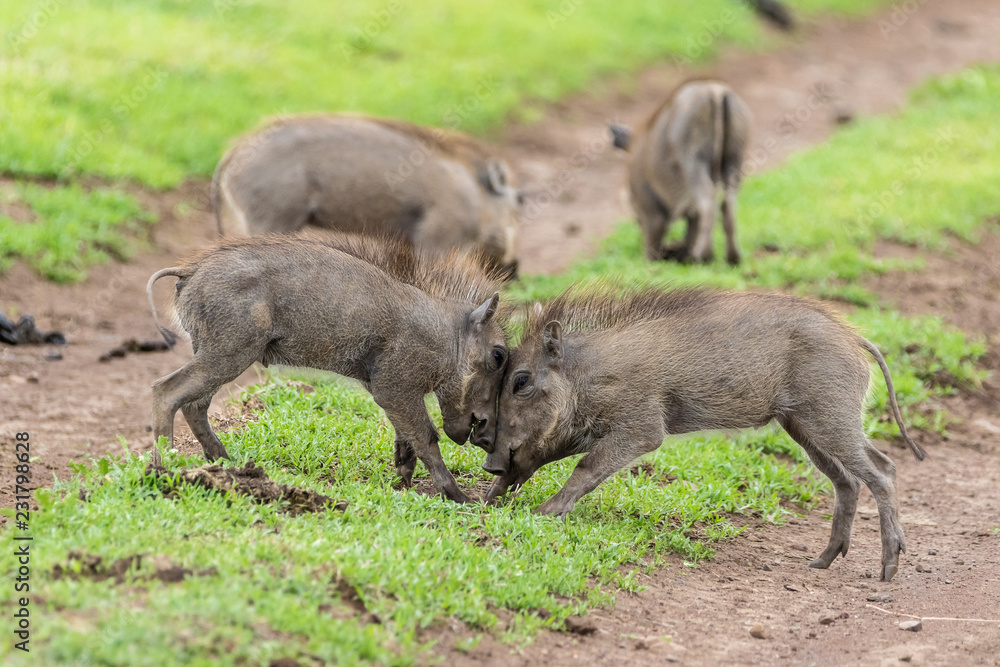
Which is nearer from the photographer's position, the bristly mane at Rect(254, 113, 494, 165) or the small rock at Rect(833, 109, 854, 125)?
the bristly mane at Rect(254, 113, 494, 165)

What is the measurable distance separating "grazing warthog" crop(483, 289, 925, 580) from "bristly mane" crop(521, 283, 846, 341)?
2.8 inches

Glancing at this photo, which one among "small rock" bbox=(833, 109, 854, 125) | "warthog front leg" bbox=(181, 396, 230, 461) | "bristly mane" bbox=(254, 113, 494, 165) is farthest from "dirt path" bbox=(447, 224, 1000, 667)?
"small rock" bbox=(833, 109, 854, 125)

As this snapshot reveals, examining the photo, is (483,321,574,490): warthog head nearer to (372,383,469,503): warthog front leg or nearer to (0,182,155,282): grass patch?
(372,383,469,503): warthog front leg

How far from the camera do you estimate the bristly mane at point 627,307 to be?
214 inches

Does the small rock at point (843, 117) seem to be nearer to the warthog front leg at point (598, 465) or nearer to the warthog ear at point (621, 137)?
the warthog ear at point (621, 137)

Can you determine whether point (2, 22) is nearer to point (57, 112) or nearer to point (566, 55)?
point (57, 112)

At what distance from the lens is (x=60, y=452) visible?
571 centimetres

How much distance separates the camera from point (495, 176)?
878 centimetres

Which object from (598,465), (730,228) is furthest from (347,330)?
(730,228)

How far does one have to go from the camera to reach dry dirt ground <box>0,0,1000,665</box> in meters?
4.14

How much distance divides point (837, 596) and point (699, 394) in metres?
1.12

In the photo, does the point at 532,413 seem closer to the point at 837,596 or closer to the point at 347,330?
the point at 347,330

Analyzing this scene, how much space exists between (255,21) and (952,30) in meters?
13.9

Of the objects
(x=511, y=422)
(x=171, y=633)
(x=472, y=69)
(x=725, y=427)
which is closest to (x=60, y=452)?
(x=511, y=422)
